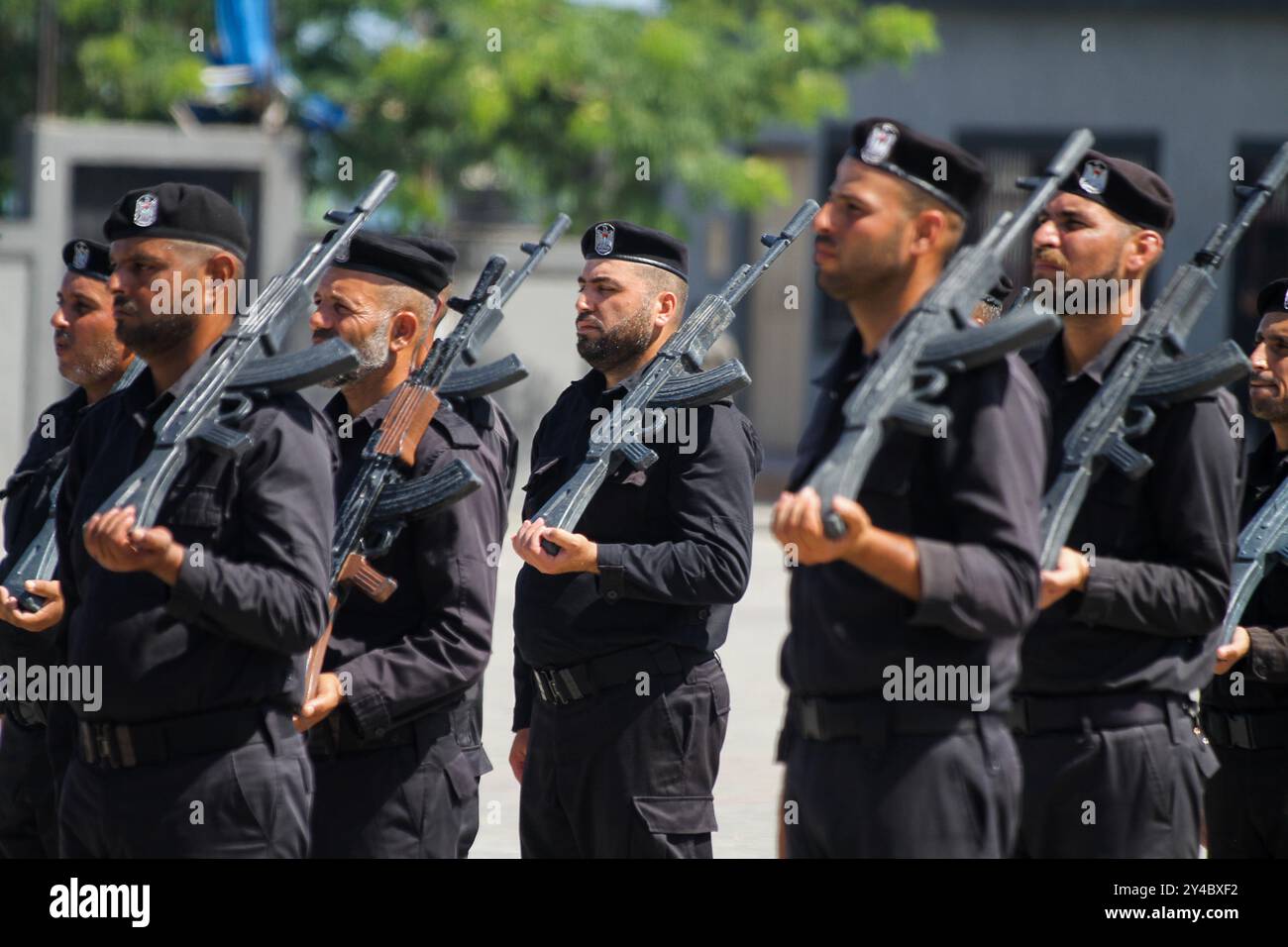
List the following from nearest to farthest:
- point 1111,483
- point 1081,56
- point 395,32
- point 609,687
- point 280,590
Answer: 1. point 280,590
2. point 1111,483
3. point 609,687
4. point 395,32
5. point 1081,56

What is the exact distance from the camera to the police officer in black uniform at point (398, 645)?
184 inches

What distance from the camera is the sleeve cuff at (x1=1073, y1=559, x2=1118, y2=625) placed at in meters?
4.00

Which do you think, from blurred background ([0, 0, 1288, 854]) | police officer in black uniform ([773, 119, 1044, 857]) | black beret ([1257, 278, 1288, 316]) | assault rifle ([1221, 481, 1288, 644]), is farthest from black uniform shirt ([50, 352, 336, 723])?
blurred background ([0, 0, 1288, 854])

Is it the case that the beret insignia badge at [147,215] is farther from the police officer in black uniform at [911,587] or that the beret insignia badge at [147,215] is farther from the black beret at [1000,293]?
the black beret at [1000,293]

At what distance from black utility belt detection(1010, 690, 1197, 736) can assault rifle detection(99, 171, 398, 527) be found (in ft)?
5.16

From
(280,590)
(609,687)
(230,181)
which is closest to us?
(280,590)

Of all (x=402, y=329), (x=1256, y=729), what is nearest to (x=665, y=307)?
(x=402, y=329)

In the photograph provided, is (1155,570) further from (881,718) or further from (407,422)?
(407,422)

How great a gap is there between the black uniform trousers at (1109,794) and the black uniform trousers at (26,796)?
2.53m

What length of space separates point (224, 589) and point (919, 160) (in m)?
1.51

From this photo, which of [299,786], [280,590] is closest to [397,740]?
[299,786]

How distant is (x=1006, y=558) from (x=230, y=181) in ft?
49.6

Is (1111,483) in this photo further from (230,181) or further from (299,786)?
(230,181)
